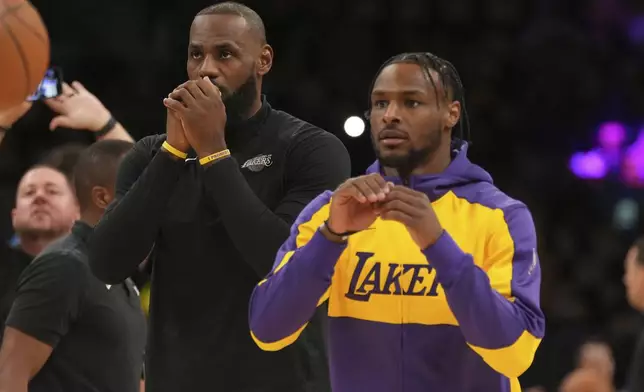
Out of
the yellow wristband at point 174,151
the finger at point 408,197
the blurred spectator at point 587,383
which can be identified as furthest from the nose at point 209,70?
the blurred spectator at point 587,383

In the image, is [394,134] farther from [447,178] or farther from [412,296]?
[412,296]

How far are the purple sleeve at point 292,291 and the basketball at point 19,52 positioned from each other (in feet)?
3.64

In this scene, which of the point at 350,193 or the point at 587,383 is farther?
the point at 587,383

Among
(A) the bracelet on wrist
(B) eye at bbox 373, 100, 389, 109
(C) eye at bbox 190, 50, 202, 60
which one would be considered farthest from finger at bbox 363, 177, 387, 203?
(C) eye at bbox 190, 50, 202, 60

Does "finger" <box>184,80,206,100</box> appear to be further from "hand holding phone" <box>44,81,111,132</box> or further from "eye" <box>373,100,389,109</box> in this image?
"hand holding phone" <box>44,81,111,132</box>

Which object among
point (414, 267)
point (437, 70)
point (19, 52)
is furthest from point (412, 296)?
point (19, 52)

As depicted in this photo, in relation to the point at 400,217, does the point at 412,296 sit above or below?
below

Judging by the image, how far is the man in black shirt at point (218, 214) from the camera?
3.38 m

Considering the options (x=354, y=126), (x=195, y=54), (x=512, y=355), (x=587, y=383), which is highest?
(x=195, y=54)

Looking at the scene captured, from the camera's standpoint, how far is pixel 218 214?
3521mm

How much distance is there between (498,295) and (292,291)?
506 millimetres

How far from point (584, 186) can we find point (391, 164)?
29.3ft

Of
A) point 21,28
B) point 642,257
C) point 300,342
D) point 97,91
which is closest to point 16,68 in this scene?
point 21,28

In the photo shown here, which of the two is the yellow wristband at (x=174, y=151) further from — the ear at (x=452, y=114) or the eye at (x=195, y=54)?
the ear at (x=452, y=114)
